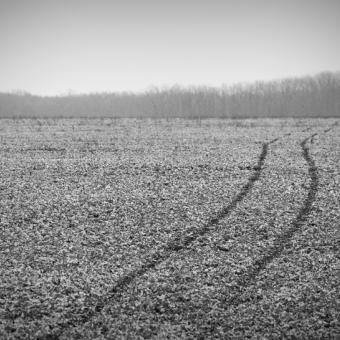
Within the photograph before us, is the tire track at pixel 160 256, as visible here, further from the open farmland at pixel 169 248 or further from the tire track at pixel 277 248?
the tire track at pixel 277 248

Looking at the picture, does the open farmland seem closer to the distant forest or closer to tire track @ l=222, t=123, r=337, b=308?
tire track @ l=222, t=123, r=337, b=308

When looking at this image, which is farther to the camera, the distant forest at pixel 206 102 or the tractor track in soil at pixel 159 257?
the distant forest at pixel 206 102

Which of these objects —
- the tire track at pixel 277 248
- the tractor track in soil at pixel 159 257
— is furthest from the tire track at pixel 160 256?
the tire track at pixel 277 248

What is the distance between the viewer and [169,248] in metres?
7.91

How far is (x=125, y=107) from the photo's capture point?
7031cm

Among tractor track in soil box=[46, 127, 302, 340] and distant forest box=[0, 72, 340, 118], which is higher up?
distant forest box=[0, 72, 340, 118]

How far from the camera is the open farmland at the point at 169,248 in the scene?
18.2 feet

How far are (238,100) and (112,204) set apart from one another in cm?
6503

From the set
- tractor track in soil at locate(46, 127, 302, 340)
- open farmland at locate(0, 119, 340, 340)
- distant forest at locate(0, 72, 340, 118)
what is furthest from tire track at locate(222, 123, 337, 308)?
distant forest at locate(0, 72, 340, 118)

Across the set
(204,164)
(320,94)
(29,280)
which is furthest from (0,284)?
(320,94)

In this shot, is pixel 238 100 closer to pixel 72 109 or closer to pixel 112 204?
pixel 72 109

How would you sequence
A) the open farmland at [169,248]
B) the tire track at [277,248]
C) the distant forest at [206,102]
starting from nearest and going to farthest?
the open farmland at [169,248], the tire track at [277,248], the distant forest at [206,102]

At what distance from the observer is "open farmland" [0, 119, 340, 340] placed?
5559 mm

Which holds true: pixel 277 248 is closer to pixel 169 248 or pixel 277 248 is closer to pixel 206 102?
pixel 169 248
